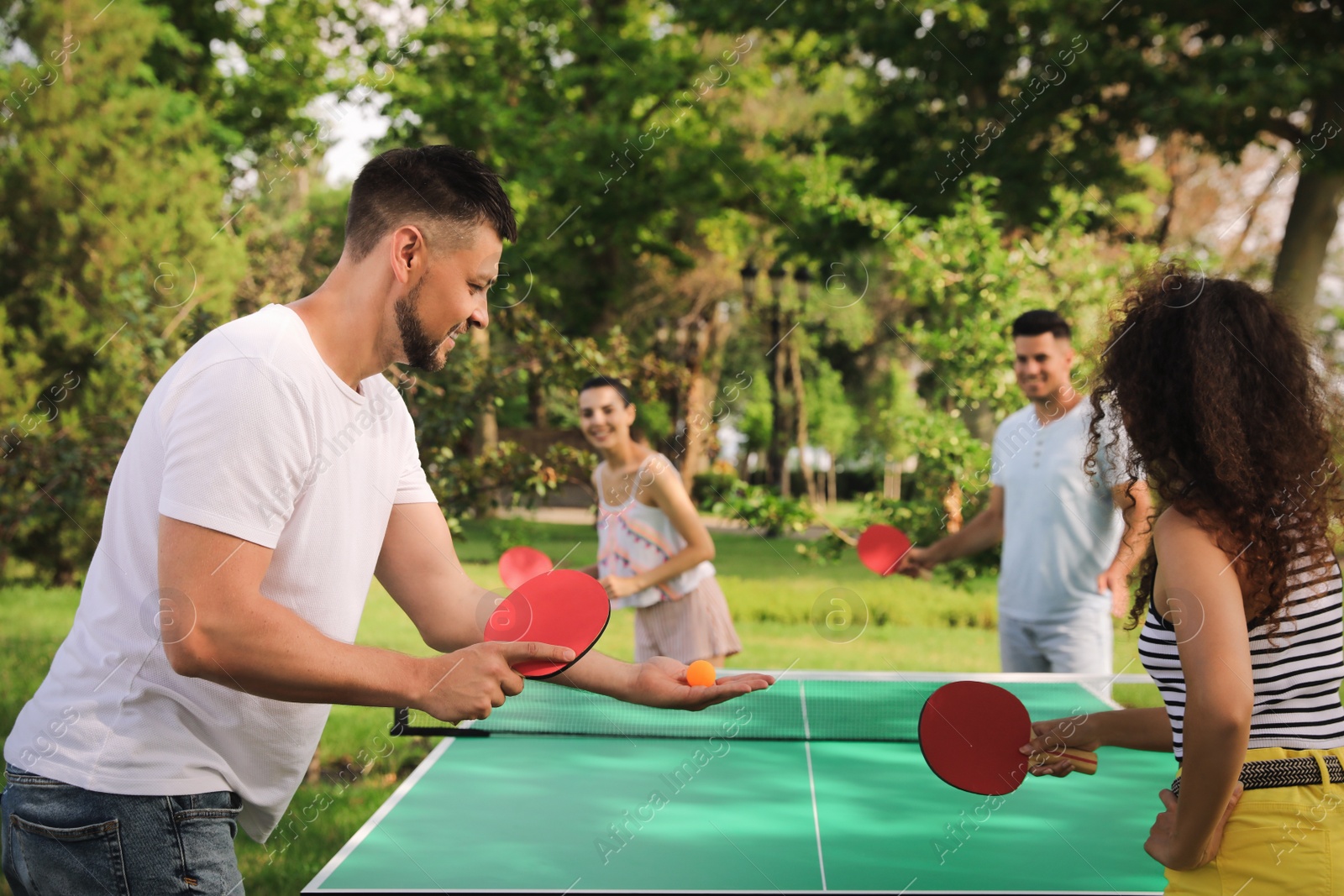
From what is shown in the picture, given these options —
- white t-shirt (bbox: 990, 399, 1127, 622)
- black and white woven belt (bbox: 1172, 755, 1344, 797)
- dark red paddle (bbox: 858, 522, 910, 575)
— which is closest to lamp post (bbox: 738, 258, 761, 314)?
white t-shirt (bbox: 990, 399, 1127, 622)

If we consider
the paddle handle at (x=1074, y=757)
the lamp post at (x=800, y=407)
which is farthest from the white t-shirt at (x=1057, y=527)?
the lamp post at (x=800, y=407)

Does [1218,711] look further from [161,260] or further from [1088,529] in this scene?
[161,260]

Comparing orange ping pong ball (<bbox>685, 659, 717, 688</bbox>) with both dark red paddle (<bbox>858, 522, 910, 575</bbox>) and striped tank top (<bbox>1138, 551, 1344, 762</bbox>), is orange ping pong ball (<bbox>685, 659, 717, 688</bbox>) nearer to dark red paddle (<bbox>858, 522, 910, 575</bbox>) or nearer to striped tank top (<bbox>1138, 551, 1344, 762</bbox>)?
striped tank top (<bbox>1138, 551, 1344, 762</bbox>)

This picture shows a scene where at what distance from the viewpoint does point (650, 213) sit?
70.3 ft

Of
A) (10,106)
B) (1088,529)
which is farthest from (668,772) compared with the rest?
(10,106)

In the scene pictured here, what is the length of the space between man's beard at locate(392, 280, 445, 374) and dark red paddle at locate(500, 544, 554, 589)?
3.09m

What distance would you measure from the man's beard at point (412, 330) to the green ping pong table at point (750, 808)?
2117 millimetres

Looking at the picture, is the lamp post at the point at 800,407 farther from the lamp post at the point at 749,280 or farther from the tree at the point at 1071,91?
the tree at the point at 1071,91

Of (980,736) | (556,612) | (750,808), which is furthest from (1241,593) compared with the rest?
(750,808)

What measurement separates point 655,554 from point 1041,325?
7.72 feet

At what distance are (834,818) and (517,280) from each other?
43.3ft

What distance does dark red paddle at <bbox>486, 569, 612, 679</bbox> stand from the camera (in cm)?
227

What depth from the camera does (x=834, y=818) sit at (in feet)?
15.6

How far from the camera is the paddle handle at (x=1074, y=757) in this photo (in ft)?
8.73
